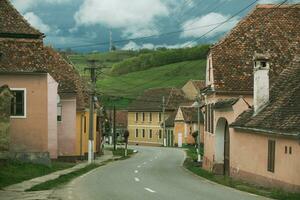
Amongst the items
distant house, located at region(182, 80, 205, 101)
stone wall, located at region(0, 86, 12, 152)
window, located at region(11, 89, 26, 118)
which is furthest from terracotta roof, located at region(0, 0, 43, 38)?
distant house, located at region(182, 80, 205, 101)

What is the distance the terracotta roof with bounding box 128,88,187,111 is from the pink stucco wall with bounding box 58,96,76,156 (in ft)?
210

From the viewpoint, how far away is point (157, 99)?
378ft

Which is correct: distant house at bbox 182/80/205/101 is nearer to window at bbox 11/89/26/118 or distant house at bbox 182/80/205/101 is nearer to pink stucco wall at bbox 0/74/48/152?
pink stucco wall at bbox 0/74/48/152

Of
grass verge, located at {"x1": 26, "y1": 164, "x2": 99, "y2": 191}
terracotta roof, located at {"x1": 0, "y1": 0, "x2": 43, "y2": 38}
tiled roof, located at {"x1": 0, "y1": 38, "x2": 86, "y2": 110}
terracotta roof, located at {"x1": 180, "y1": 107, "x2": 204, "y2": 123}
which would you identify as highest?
terracotta roof, located at {"x1": 0, "y1": 0, "x2": 43, "y2": 38}

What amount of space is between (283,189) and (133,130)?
96.1 meters

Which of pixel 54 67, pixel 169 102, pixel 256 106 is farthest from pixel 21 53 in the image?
pixel 169 102

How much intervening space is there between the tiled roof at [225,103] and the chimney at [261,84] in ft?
8.76

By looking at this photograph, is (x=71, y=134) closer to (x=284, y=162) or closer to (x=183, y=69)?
(x=284, y=162)

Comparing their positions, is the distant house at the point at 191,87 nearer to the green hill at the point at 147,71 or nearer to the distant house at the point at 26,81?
the green hill at the point at 147,71

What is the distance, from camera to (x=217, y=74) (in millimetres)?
39500

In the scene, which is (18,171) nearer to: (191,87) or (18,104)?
(18,104)

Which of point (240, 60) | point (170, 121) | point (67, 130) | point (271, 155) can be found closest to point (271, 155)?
point (271, 155)

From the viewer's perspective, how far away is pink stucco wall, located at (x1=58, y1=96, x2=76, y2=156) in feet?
157

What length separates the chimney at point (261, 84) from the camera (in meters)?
31.3
